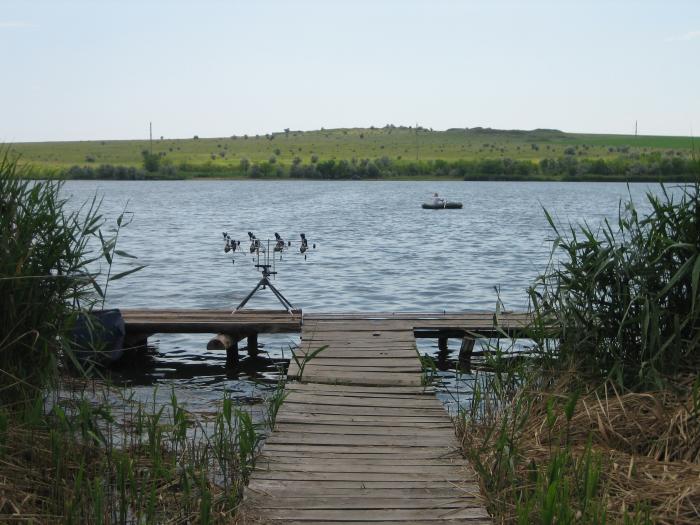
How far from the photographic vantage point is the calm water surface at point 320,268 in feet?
42.8

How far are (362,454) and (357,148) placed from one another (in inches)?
5303

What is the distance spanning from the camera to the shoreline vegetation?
4387 inches

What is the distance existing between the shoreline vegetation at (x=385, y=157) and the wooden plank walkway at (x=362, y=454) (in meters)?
84.0

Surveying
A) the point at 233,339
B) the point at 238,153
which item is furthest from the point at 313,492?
the point at 238,153

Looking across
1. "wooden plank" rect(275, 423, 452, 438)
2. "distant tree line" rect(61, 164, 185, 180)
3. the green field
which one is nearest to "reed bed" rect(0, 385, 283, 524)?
"wooden plank" rect(275, 423, 452, 438)

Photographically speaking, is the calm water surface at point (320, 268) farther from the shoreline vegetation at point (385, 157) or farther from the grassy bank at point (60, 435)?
the shoreline vegetation at point (385, 157)

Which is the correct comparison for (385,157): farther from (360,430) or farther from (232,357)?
(360,430)

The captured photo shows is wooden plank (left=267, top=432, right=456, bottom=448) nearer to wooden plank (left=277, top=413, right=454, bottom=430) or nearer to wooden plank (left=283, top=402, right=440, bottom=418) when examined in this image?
wooden plank (left=277, top=413, right=454, bottom=430)

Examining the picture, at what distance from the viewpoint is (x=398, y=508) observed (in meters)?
5.04

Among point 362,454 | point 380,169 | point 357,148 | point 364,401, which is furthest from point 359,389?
point 357,148

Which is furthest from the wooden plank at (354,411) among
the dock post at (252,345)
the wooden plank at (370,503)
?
the dock post at (252,345)

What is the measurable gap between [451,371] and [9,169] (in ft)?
23.9

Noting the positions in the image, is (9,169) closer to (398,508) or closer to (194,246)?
(398,508)

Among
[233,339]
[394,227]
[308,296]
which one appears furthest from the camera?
[394,227]
